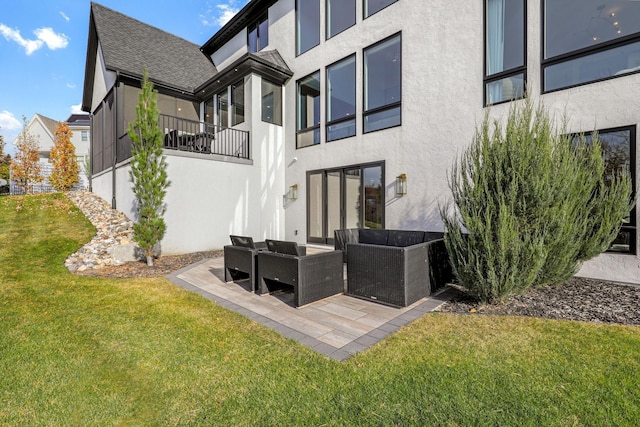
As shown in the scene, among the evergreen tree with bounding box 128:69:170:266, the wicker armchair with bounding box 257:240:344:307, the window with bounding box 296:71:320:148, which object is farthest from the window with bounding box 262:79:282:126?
the wicker armchair with bounding box 257:240:344:307

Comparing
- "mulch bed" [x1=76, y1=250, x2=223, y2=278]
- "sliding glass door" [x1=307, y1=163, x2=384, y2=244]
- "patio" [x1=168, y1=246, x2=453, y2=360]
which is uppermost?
"sliding glass door" [x1=307, y1=163, x2=384, y2=244]

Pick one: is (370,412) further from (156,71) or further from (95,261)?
(156,71)

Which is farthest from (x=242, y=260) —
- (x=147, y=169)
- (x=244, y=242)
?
(x=147, y=169)

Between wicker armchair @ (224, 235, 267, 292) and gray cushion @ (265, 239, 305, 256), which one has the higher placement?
gray cushion @ (265, 239, 305, 256)

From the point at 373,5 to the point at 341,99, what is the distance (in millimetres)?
2700

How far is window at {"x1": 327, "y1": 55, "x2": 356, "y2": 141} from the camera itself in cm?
916

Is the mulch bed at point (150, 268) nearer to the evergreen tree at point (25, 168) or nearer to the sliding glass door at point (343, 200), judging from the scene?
the sliding glass door at point (343, 200)

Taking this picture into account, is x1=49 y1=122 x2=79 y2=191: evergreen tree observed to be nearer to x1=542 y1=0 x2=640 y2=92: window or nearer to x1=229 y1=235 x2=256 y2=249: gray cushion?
x1=229 y1=235 x2=256 y2=249: gray cushion

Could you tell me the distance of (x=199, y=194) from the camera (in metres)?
9.16

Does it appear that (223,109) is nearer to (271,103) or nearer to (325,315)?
(271,103)

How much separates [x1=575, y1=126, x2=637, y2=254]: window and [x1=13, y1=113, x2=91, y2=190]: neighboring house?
32.2 m

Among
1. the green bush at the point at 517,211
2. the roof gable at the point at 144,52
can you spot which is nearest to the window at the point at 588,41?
the green bush at the point at 517,211

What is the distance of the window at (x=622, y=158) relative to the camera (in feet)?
16.6

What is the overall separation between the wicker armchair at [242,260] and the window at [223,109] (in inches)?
319
